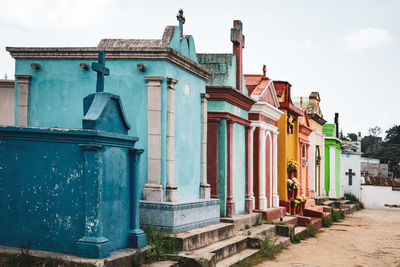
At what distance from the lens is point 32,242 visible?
25.3ft

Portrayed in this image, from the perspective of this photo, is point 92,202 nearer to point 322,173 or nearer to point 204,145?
point 204,145

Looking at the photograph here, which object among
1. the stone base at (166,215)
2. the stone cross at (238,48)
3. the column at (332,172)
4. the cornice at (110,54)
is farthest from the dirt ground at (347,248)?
the column at (332,172)

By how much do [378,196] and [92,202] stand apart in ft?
114

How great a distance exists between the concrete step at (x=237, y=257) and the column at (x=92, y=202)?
11.9ft

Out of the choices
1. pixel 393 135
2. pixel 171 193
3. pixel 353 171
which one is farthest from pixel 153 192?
pixel 393 135

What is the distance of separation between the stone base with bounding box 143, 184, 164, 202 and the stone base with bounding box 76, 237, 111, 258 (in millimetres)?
2883

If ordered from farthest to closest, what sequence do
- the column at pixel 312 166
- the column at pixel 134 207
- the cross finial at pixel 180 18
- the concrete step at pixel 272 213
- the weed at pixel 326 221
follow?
the column at pixel 312 166 → the weed at pixel 326 221 → the concrete step at pixel 272 213 → the cross finial at pixel 180 18 → the column at pixel 134 207

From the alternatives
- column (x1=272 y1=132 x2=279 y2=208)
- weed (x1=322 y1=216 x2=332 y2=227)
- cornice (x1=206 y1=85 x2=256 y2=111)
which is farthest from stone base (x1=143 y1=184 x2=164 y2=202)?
weed (x1=322 y1=216 x2=332 y2=227)

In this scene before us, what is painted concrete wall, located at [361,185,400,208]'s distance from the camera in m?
38.3

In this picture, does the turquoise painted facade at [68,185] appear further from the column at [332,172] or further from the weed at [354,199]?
the weed at [354,199]

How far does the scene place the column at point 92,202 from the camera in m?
7.34

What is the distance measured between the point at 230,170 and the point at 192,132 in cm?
231

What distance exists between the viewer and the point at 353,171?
122 ft

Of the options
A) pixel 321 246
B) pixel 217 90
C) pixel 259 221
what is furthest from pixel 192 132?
pixel 321 246
